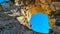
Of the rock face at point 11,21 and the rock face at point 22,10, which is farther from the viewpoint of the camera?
the rock face at point 22,10

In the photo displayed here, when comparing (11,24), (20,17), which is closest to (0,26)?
(11,24)

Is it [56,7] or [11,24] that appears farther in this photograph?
[56,7]

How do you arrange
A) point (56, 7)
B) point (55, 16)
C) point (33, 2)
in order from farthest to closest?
1. point (33, 2)
2. point (56, 7)
3. point (55, 16)

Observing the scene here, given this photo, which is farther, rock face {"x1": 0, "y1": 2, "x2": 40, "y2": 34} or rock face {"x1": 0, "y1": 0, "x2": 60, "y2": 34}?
rock face {"x1": 0, "y1": 0, "x2": 60, "y2": 34}

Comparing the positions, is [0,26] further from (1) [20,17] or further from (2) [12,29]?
(1) [20,17]

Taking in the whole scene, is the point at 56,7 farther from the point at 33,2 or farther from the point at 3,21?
the point at 3,21

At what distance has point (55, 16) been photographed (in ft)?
Result: 13.2

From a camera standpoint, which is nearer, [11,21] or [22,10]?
[11,21]

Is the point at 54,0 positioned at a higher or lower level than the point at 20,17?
higher

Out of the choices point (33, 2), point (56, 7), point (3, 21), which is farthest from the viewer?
point (33, 2)

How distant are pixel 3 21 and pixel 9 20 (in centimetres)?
15

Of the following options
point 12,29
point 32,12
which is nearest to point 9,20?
point 12,29

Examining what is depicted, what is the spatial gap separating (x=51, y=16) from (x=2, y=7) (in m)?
1.33

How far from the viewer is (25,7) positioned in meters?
4.54
